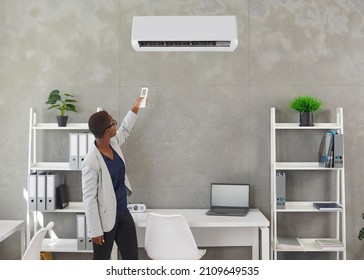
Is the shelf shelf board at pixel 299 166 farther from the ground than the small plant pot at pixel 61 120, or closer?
closer

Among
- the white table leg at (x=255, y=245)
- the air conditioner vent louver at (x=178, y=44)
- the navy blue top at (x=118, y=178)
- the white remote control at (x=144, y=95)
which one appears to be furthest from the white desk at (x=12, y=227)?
the white table leg at (x=255, y=245)

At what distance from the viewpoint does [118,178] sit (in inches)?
113

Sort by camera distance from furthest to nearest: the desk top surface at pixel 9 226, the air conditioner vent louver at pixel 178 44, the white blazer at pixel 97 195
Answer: the desk top surface at pixel 9 226
the white blazer at pixel 97 195
the air conditioner vent louver at pixel 178 44

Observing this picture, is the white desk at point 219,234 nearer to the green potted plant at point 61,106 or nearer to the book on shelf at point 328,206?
the book on shelf at point 328,206

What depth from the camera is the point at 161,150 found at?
148 inches

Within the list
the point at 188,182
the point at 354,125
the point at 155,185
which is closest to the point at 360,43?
the point at 354,125

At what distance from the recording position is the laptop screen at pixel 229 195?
11.8 ft

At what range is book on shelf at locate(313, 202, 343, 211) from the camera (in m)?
3.50

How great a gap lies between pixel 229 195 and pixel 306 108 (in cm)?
101

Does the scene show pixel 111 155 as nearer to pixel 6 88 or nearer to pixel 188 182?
pixel 188 182

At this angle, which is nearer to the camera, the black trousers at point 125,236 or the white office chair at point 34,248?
the white office chair at point 34,248

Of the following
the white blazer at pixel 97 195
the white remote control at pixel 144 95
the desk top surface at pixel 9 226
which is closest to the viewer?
the white blazer at pixel 97 195

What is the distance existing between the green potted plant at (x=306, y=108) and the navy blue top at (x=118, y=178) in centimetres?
164
